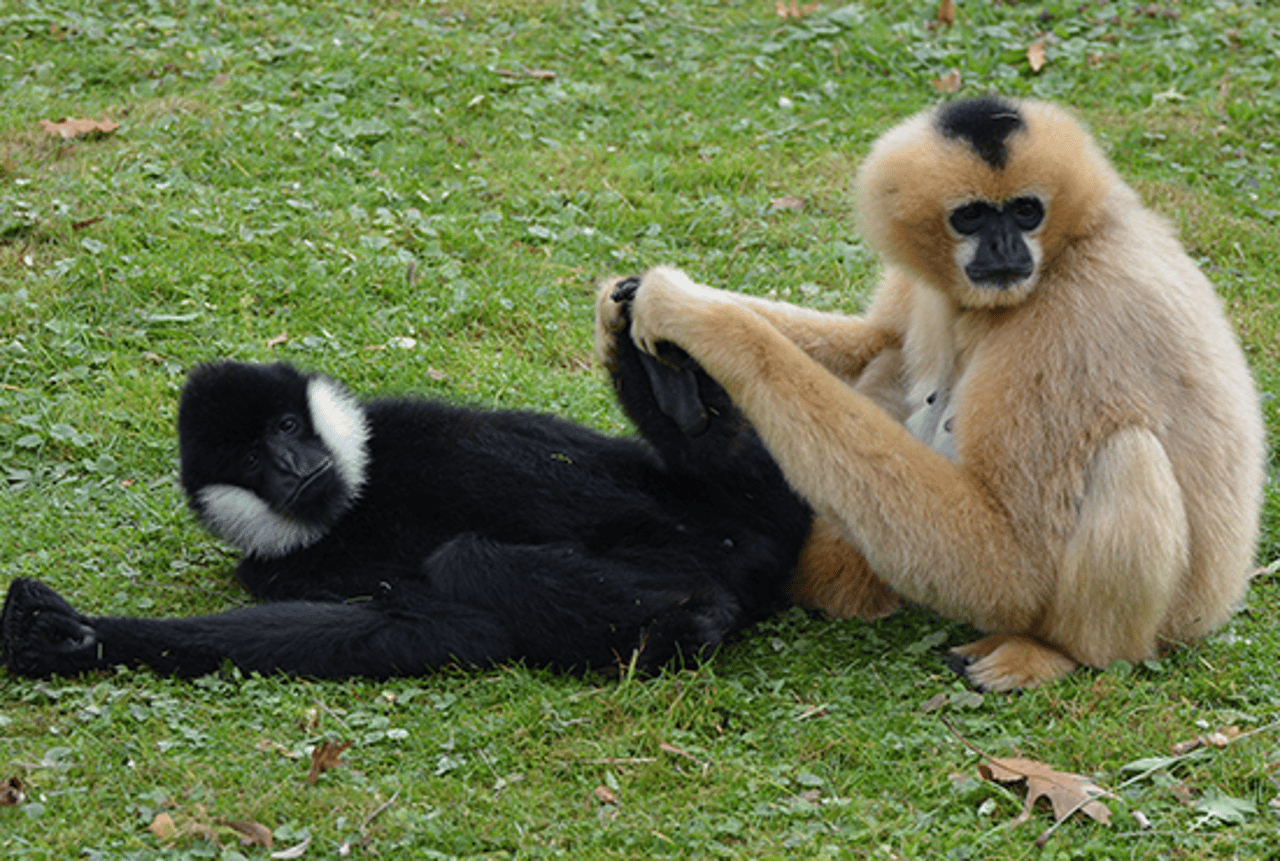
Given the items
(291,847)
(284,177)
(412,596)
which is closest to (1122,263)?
(412,596)

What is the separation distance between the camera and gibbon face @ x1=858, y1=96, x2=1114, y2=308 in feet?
14.4

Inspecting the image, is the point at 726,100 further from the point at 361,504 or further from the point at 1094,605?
the point at 1094,605

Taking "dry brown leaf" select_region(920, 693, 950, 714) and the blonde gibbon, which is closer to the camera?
the blonde gibbon

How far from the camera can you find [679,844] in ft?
12.2

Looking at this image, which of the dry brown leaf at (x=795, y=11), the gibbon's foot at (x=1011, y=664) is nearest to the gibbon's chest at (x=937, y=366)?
the gibbon's foot at (x=1011, y=664)

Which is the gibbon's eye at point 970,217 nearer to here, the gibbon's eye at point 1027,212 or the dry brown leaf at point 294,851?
the gibbon's eye at point 1027,212

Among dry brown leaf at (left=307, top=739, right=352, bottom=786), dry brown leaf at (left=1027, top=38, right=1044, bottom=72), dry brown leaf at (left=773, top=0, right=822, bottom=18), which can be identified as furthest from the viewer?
dry brown leaf at (left=773, top=0, right=822, bottom=18)

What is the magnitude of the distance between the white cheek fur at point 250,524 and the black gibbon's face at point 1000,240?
8.19 ft

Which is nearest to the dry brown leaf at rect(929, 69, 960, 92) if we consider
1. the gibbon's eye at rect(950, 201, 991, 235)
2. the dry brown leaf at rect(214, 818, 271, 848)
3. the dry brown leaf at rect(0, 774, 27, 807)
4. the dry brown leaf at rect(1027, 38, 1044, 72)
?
the dry brown leaf at rect(1027, 38, 1044, 72)

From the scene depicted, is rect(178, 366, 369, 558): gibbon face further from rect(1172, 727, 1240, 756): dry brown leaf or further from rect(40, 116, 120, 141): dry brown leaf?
rect(40, 116, 120, 141): dry brown leaf

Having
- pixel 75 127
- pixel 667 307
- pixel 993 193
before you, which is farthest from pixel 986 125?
pixel 75 127

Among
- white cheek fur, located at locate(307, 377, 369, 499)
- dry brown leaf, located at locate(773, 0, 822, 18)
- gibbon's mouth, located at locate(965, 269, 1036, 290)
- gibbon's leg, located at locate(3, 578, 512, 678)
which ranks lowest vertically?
A: gibbon's leg, located at locate(3, 578, 512, 678)

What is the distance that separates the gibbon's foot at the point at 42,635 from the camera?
4527mm

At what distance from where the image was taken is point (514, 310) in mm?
7262
